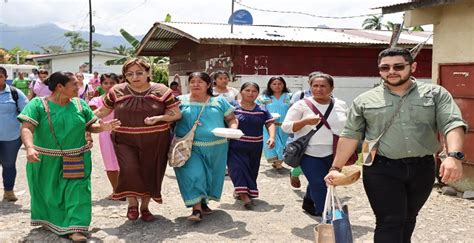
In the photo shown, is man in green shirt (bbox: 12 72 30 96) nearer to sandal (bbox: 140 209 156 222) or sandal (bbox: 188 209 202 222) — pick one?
sandal (bbox: 140 209 156 222)

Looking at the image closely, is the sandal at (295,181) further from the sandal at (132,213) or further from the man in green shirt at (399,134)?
the man in green shirt at (399,134)

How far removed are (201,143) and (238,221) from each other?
95cm

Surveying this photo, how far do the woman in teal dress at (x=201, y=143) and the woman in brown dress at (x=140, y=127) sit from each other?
19 centimetres

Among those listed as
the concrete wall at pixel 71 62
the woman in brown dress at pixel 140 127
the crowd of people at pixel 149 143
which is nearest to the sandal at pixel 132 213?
the crowd of people at pixel 149 143

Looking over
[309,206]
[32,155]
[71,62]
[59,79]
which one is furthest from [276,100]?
[71,62]

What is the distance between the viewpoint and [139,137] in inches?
Answer: 209

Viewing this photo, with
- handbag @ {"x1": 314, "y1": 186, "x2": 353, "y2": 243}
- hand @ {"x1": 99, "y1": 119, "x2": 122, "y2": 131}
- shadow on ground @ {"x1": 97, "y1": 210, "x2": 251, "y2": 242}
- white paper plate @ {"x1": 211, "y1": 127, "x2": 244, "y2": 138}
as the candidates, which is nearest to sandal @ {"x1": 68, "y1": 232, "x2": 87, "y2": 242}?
shadow on ground @ {"x1": 97, "y1": 210, "x2": 251, "y2": 242}

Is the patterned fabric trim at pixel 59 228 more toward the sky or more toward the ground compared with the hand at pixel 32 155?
more toward the ground

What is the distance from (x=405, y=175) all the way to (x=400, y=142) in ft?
0.77

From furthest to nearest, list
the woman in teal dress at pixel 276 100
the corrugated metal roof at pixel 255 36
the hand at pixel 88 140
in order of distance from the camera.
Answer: the corrugated metal roof at pixel 255 36 → the woman in teal dress at pixel 276 100 → the hand at pixel 88 140

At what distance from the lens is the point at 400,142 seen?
3.51 meters

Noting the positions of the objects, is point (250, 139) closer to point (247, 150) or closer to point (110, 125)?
point (247, 150)

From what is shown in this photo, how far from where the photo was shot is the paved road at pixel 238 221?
521cm

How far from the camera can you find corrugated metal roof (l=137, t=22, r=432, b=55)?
39.1 ft
